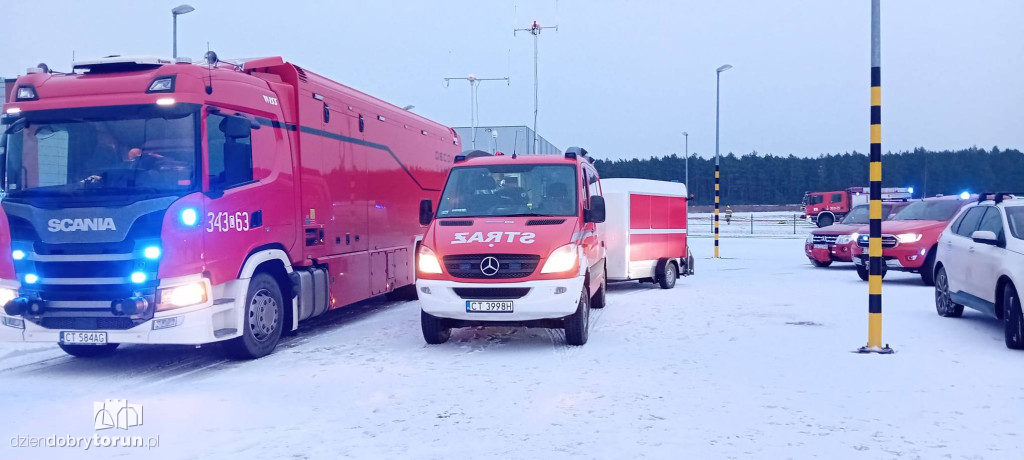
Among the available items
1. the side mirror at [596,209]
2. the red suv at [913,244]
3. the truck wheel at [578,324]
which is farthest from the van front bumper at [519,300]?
the red suv at [913,244]

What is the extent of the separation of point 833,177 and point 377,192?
12186 cm

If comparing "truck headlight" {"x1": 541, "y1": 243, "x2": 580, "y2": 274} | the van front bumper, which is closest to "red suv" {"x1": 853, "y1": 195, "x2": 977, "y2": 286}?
"truck headlight" {"x1": 541, "y1": 243, "x2": 580, "y2": 274}

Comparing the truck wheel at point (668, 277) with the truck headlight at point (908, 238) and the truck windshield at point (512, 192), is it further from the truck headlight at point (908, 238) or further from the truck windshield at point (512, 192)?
the truck windshield at point (512, 192)

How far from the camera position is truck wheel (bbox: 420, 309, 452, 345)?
8.95 meters

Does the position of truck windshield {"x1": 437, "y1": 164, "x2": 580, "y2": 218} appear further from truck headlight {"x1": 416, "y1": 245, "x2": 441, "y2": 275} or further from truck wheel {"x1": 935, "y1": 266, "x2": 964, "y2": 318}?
truck wheel {"x1": 935, "y1": 266, "x2": 964, "y2": 318}

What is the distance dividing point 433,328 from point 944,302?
7.36m

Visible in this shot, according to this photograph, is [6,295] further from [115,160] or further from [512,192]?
[512,192]

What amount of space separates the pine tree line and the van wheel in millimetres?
106361

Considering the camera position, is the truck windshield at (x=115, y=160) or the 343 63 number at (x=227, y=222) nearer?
the truck windshield at (x=115, y=160)

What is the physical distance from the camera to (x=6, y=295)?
7.41 m

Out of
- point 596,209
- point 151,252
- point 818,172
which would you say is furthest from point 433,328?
point 818,172

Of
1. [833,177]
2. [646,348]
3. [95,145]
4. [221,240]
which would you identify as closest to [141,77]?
[95,145]

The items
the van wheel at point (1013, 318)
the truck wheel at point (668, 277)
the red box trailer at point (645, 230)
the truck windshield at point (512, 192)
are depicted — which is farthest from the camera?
the truck wheel at point (668, 277)

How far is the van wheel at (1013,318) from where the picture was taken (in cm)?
825
